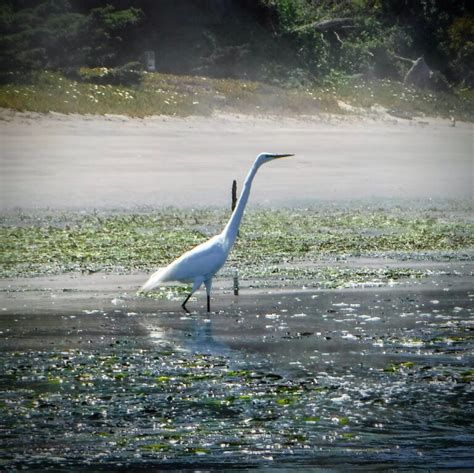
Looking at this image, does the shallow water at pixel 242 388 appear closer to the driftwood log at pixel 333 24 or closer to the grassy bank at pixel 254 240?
the grassy bank at pixel 254 240

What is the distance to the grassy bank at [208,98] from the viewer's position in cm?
4028

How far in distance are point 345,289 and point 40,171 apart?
18.2 m

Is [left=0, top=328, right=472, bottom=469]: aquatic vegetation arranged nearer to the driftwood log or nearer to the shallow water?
the shallow water

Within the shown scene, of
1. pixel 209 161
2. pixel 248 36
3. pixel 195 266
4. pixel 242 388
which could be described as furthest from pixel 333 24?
pixel 242 388

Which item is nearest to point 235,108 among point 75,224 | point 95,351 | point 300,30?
point 300,30

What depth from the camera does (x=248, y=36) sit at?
171 feet

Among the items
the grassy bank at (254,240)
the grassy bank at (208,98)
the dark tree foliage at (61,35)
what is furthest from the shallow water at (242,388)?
the dark tree foliage at (61,35)

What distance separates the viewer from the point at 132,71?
147 ft

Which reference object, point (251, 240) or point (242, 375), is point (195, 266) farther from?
point (251, 240)

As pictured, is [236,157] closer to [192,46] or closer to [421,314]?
[192,46]

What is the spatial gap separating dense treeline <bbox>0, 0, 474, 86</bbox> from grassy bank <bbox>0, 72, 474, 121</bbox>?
6.23 feet

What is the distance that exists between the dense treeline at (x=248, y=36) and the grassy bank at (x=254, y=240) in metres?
21.4

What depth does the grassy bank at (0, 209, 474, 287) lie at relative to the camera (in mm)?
17328

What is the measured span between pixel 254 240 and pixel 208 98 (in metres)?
23.3
